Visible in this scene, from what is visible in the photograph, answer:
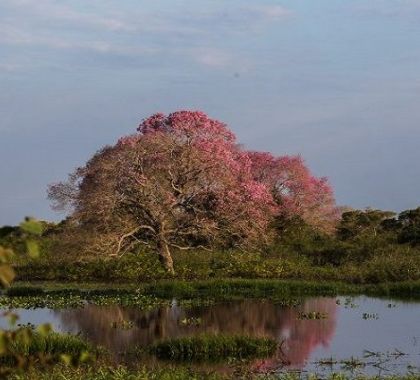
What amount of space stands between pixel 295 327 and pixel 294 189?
2295 cm

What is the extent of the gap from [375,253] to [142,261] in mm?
11155

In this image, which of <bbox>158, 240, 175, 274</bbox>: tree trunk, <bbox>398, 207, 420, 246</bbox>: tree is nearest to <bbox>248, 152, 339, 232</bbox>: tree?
<bbox>398, 207, 420, 246</bbox>: tree

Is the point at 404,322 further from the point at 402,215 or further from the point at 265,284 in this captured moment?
the point at 402,215

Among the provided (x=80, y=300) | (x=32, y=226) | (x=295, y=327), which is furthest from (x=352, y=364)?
(x=80, y=300)

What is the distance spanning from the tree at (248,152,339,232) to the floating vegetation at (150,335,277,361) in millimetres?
26027

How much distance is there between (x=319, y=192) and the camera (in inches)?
1708

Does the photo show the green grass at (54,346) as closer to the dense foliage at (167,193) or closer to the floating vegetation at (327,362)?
the floating vegetation at (327,362)

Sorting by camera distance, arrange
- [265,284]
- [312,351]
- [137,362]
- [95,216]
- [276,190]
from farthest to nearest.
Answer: [276,190] → [95,216] → [265,284] → [312,351] → [137,362]

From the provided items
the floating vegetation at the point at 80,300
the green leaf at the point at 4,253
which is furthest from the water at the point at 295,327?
the green leaf at the point at 4,253

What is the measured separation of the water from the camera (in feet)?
50.1

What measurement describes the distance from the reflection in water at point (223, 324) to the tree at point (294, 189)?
16.5 m

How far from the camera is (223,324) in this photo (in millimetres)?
20938

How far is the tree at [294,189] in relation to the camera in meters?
42.4

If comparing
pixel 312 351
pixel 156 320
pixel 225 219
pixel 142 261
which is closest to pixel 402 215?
pixel 225 219
